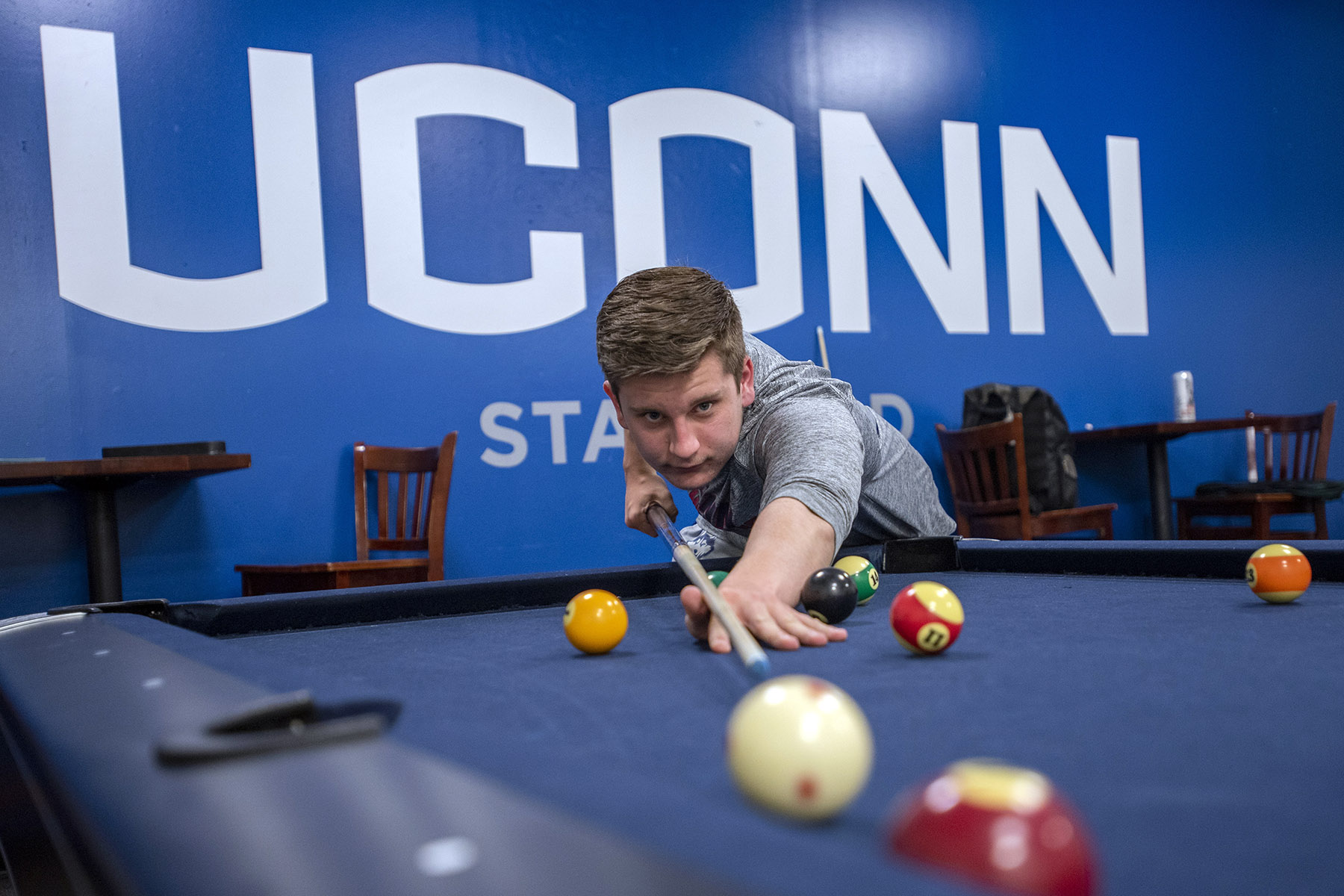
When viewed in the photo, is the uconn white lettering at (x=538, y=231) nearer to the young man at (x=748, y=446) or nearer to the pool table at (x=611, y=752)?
the young man at (x=748, y=446)

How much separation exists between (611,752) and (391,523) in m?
3.50

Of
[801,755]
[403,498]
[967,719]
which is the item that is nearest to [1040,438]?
[403,498]

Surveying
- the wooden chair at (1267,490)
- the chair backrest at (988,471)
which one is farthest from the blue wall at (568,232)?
the chair backrest at (988,471)

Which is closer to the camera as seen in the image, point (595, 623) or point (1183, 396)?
point (595, 623)

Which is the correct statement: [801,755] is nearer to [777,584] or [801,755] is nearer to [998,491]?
[777,584]

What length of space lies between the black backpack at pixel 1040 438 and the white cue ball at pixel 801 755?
13.8ft

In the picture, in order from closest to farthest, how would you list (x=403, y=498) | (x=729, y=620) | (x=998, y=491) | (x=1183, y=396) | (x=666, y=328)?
(x=729, y=620), (x=666, y=328), (x=403, y=498), (x=998, y=491), (x=1183, y=396)

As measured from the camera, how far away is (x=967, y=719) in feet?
2.88

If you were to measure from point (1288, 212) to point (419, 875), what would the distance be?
683 centimetres

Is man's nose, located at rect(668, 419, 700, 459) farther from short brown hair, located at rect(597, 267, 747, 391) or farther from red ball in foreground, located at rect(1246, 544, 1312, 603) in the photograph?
red ball in foreground, located at rect(1246, 544, 1312, 603)

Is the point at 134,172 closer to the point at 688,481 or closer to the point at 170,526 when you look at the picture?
the point at 170,526

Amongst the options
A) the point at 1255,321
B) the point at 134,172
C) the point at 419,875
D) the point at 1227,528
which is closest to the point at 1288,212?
the point at 1255,321

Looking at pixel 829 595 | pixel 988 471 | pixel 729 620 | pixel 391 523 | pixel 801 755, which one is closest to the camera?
pixel 801 755

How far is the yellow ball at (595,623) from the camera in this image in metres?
1.35
